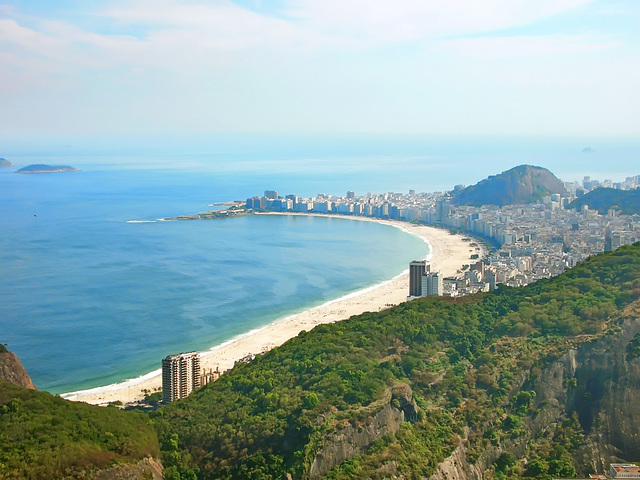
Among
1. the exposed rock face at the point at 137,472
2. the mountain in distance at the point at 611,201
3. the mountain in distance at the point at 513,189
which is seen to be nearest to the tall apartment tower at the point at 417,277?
the exposed rock face at the point at 137,472

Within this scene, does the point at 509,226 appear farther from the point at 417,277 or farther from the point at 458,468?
the point at 458,468

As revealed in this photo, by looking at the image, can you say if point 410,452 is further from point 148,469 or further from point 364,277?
point 364,277

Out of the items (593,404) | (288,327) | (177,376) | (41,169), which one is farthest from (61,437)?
(41,169)

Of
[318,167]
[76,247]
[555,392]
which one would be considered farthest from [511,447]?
[318,167]

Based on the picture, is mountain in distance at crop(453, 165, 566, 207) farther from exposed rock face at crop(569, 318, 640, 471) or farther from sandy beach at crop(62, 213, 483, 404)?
exposed rock face at crop(569, 318, 640, 471)

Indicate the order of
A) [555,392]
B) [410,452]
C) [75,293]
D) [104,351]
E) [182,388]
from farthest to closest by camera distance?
[75,293], [104,351], [182,388], [555,392], [410,452]

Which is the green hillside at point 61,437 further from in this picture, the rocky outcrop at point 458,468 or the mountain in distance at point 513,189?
the mountain in distance at point 513,189
